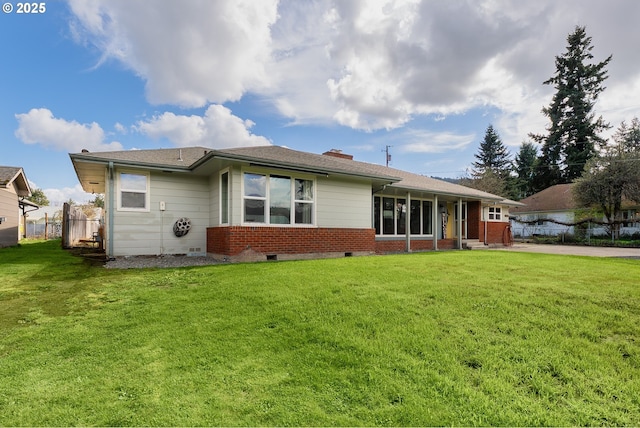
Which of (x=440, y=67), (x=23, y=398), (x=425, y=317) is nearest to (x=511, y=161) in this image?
(x=440, y=67)

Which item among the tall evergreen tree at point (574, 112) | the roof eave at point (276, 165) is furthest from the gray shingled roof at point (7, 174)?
the tall evergreen tree at point (574, 112)

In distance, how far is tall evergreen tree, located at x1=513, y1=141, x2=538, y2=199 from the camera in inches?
1650

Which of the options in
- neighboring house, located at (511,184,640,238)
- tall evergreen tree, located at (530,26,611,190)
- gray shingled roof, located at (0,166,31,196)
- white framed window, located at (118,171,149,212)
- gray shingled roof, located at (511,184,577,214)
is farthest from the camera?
tall evergreen tree, located at (530,26,611,190)

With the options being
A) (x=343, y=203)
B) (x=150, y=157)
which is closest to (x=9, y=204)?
(x=150, y=157)

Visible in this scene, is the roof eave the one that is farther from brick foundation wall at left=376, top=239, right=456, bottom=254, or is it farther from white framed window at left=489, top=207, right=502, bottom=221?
white framed window at left=489, top=207, right=502, bottom=221

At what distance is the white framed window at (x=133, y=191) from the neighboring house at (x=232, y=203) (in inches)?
1.0

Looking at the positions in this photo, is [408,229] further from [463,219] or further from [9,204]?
[9,204]

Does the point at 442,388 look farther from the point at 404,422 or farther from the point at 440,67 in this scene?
the point at 440,67

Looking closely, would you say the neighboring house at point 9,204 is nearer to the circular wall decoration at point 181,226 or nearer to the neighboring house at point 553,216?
the circular wall decoration at point 181,226

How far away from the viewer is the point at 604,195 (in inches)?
900

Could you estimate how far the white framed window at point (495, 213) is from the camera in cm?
1831

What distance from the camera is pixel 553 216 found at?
2848 centimetres

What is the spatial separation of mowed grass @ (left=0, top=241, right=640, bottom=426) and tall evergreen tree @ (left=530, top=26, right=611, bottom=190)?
4104 cm

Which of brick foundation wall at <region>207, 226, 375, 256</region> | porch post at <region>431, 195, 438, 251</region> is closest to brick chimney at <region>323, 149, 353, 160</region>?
porch post at <region>431, 195, 438, 251</region>
